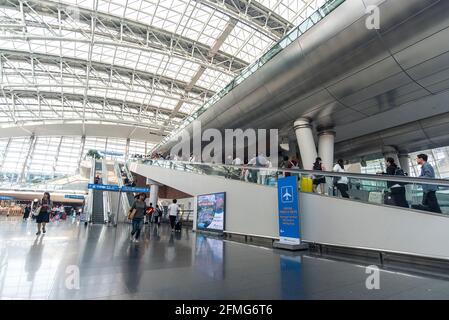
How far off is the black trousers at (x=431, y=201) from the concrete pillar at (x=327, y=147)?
7.30 metres

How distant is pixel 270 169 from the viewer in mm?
8375

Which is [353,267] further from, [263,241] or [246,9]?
[246,9]

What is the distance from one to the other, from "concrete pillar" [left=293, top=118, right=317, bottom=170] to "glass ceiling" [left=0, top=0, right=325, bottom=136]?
10761 mm

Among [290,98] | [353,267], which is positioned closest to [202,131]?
[290,98]

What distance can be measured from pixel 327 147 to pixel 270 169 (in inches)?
226

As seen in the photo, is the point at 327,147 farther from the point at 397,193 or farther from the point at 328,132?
the point at 397,193

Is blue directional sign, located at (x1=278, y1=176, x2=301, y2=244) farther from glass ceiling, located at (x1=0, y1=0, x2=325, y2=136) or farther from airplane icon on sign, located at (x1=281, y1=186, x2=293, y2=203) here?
glass ceiling, located at (x1=0, y1=0, x2=325, y2=136)

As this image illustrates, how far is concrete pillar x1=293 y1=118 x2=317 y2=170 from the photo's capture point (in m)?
11.8

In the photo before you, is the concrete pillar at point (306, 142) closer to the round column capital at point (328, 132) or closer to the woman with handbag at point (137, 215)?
the round column capital at point (328, 132)

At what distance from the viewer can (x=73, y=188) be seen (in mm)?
39000
